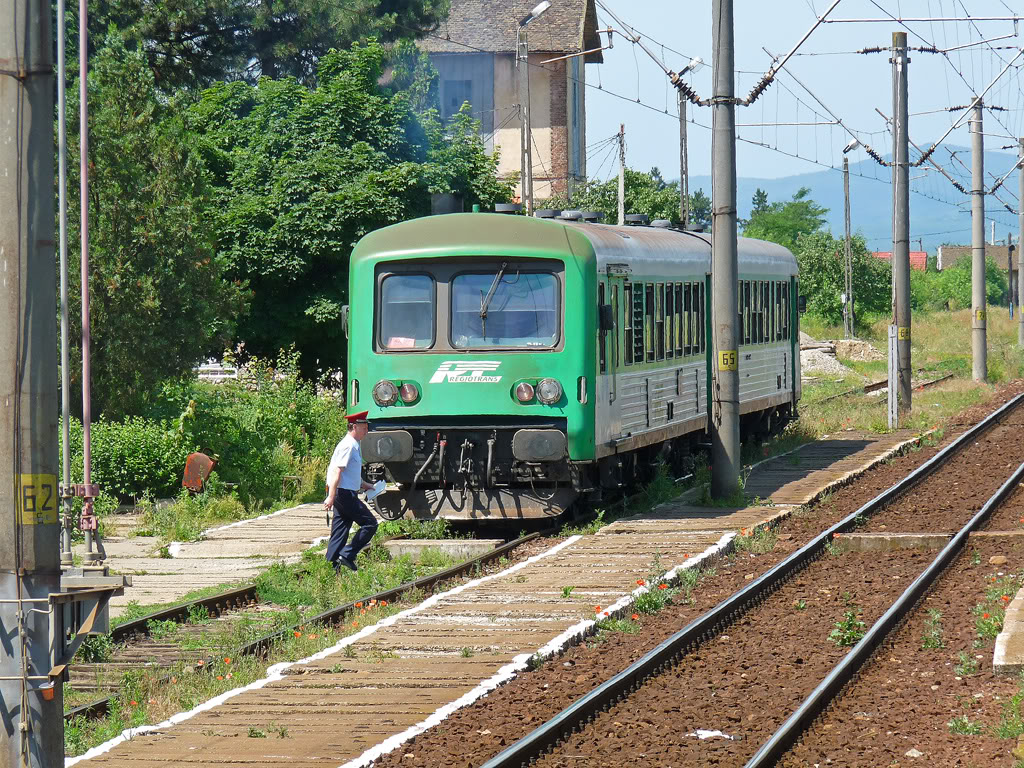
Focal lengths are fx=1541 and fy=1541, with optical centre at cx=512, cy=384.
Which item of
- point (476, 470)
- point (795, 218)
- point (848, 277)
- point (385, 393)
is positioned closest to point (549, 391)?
point (476, 470)

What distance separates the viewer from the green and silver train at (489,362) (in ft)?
49.2

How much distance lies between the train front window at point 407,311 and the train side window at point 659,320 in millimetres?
3227

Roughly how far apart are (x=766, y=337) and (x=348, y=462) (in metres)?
10.9

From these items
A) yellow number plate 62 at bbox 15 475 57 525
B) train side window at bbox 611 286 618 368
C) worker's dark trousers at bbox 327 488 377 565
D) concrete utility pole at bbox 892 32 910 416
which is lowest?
worker's dark trousers at bbox 327 488 377 565

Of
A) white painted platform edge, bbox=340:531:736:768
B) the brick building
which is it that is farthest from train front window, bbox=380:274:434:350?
the brick building

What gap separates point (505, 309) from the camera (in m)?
15.3

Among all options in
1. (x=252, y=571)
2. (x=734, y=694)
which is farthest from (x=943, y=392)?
(x=734, y=694)

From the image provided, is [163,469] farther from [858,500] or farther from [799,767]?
[799,767]

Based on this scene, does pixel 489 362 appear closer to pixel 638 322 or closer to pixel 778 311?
pixel 638 322

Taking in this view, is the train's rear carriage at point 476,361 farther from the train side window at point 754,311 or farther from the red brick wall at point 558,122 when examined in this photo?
the red brick wall at point 558,122

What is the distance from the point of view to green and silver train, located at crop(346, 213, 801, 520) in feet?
49.2

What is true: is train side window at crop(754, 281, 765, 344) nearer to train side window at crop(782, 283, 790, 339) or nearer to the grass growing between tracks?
train side window at crop(782, 283, 790, 339)

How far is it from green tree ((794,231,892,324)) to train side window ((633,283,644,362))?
52205 mm

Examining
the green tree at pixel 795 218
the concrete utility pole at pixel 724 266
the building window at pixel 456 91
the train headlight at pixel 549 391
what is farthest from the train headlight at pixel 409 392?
the green tree at pixel 795 218
